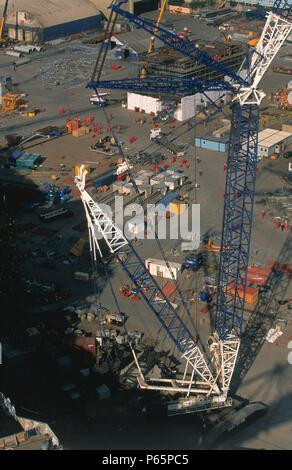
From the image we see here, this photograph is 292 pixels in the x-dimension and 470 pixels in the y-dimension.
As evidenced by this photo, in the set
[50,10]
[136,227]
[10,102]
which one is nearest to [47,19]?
[50,10]

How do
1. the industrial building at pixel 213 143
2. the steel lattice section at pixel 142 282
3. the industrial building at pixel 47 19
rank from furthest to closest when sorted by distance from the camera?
the industrial building at pixel 47 19 < the industrial building at pixel 213 143 < the steel lattice section at pixel 142 282

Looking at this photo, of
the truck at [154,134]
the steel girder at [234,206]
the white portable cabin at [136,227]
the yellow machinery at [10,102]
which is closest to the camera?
the steel girder at [234,206]

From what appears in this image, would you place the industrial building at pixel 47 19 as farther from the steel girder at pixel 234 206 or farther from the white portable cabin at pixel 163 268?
the steel girder at pixel 234 206

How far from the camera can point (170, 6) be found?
544 ft

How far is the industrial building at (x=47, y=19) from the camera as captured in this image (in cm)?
14512

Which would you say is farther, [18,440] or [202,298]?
[202,298]

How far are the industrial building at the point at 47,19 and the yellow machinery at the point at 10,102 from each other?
111 feet

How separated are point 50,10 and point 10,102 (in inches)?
1586

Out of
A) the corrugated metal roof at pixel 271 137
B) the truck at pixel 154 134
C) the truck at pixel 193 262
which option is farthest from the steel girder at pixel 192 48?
the truck at pixel 154 134

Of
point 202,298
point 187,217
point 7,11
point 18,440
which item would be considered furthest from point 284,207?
point 7,11

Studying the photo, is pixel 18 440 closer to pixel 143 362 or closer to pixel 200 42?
pixel 143 362

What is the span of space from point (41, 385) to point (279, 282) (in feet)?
80.9

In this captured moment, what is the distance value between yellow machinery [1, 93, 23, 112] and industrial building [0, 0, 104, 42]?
111ft
